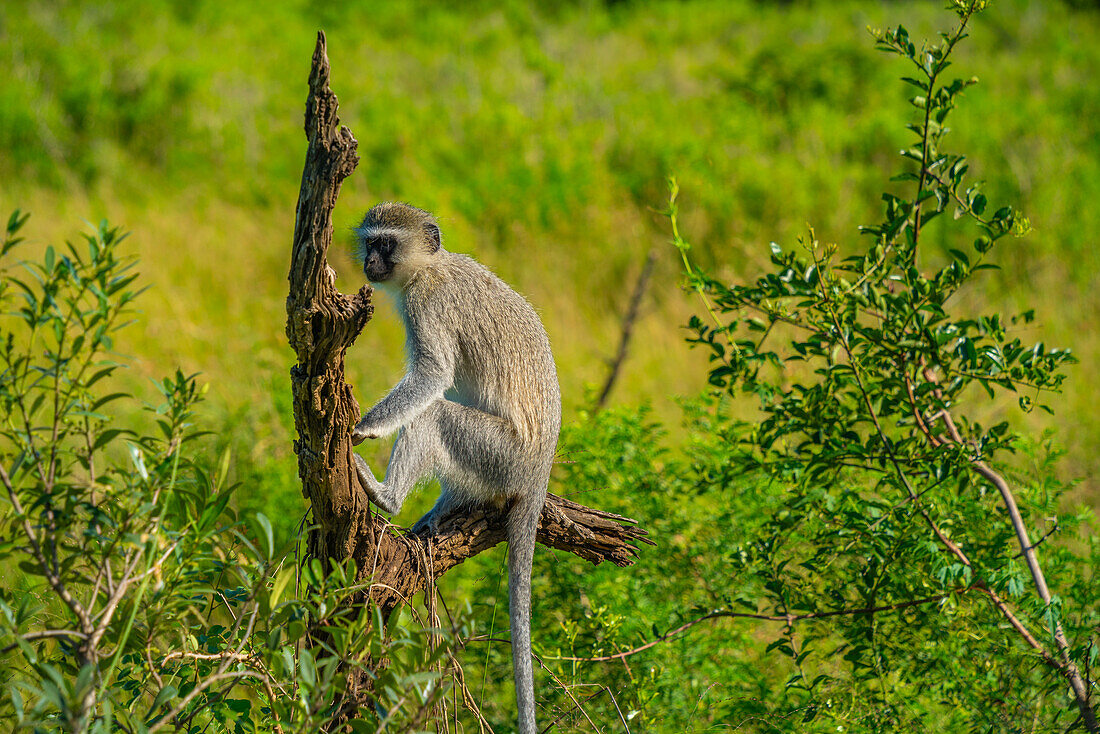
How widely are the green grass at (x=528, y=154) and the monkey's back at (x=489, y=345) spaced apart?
2185 mm

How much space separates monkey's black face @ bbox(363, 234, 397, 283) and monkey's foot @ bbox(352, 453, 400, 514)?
0.92m

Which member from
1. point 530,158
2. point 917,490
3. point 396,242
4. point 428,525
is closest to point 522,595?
point 428,525

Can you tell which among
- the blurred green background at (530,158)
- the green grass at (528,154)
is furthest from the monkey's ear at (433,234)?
the green grass at (528,154)

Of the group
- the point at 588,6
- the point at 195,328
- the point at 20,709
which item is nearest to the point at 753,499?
the point at 20,709

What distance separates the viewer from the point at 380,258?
4.17 meters

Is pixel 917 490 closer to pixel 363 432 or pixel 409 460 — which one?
pixel 409 460

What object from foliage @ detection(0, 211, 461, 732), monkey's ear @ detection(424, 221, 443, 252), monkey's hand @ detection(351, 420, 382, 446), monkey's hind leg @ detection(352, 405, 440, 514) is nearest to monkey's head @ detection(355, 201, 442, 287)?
monkey's ear @ detection(424, 221, 443, 252)

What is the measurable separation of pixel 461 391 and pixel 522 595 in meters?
1.10

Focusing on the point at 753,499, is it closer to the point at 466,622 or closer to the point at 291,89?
the point at 466,622

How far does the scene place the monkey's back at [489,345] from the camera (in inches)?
161

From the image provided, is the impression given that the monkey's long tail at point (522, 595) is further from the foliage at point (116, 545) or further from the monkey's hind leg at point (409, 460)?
the foliage at point (116, 545)

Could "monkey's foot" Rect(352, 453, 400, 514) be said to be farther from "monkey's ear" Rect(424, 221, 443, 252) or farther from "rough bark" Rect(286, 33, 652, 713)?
"monkey's ear" Rect(424, 221, 443, 252)

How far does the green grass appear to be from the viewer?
9750mm

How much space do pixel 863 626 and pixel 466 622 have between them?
1.92 metres
